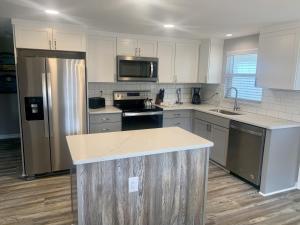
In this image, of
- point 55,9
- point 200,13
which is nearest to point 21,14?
point 55,9

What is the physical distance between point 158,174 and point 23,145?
90.0 inches

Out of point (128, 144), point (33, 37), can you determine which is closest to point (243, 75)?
point (128, 144)

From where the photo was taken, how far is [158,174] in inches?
78.6

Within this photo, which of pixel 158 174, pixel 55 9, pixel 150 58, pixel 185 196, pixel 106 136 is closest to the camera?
pixel 158 174

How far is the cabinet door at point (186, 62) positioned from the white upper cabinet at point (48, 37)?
76.8 inches

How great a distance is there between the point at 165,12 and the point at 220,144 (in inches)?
90.9

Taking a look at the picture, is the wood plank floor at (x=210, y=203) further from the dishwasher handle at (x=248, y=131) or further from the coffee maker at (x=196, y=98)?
the coffee maker at (x=196, y=98)

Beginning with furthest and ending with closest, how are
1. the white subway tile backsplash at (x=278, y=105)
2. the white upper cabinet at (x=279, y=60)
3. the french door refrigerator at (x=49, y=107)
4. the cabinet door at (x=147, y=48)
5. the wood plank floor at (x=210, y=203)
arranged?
the cabinet door at (x=147, y=48) < the white subway tile backsplash at (x=278, y=105) < the french door refrigerator at (x=49, y=107) < the white upper cabinet at (x=279, y=60) < the wood plank floor at (x=210, y=203)

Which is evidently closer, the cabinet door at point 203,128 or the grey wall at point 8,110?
the cabinet door at point 203,128

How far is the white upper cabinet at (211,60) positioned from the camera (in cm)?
453

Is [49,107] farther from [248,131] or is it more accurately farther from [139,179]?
[248,131]

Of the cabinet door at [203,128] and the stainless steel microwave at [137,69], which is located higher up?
the stainless steel microwave at [137,69]

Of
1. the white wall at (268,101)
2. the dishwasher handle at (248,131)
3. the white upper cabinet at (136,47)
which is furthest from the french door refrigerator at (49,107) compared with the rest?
the white wall at (268,101)

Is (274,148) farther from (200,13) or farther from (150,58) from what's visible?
(150,58)
